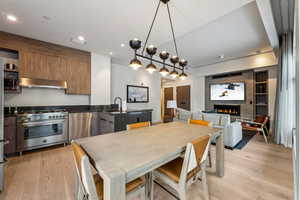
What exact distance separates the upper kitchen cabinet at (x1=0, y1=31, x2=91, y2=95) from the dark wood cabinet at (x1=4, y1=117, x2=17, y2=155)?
1.04 m

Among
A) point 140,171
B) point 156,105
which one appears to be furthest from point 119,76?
point 140,171

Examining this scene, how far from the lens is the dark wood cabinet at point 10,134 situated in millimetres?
2490

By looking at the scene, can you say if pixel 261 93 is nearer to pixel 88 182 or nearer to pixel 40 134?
pixel 88 182

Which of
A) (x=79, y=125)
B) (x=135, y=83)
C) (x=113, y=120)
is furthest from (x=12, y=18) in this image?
(x=135, y=83)

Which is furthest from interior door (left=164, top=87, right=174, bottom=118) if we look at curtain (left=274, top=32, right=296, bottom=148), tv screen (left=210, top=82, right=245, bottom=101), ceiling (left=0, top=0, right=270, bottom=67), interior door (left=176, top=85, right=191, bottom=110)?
curtain (left=274, top=32, right=296, bottom=148)

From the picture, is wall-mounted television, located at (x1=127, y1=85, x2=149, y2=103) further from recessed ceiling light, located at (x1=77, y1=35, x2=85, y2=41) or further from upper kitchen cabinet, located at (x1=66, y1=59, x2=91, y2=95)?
recessed ceiling light, located at (x1=77, y1=35, x2=85, y2=41)

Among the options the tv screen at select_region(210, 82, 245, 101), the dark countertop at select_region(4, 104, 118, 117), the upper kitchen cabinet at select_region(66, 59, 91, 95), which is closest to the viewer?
the dark countertop at select_region(4, 104, 118, 117)

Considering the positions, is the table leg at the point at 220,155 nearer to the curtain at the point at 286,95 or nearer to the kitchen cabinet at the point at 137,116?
the kitchen cabinet at the point at 137,116

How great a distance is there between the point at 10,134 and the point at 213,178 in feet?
12.8

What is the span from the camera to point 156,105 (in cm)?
624

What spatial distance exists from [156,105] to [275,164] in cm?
452

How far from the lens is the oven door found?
2.65 meters

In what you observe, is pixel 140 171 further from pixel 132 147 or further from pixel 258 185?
pixel 258 185

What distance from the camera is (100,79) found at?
13.3 ft
